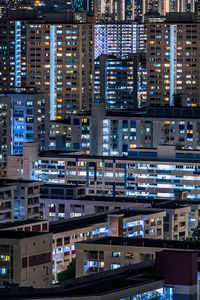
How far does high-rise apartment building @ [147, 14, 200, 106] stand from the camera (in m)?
191

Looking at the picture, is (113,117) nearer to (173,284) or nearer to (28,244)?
(28,244)

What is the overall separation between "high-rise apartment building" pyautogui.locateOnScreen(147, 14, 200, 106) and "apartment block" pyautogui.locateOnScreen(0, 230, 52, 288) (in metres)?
110

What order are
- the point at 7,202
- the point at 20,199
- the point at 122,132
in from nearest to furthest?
the point at 7,202 < the point at 20,199 < the point at 122,132

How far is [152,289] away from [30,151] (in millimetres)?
74616

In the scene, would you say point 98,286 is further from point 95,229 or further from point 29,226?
point 95,229

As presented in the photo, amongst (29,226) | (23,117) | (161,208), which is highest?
(23,117)

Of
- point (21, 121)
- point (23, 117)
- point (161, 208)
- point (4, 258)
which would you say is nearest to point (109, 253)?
point (4, 258)

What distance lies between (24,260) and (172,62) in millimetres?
113095

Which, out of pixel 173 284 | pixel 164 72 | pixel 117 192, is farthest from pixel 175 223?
pixel 164 72

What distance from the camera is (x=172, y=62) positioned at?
7530 inches

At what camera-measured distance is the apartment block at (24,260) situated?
80188mm

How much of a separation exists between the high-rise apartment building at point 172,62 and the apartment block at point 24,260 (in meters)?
110

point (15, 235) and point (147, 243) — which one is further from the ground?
point (15, 235)

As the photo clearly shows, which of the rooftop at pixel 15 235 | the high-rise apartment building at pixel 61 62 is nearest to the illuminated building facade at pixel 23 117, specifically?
the high-rise apartment building at pixel 61 62
